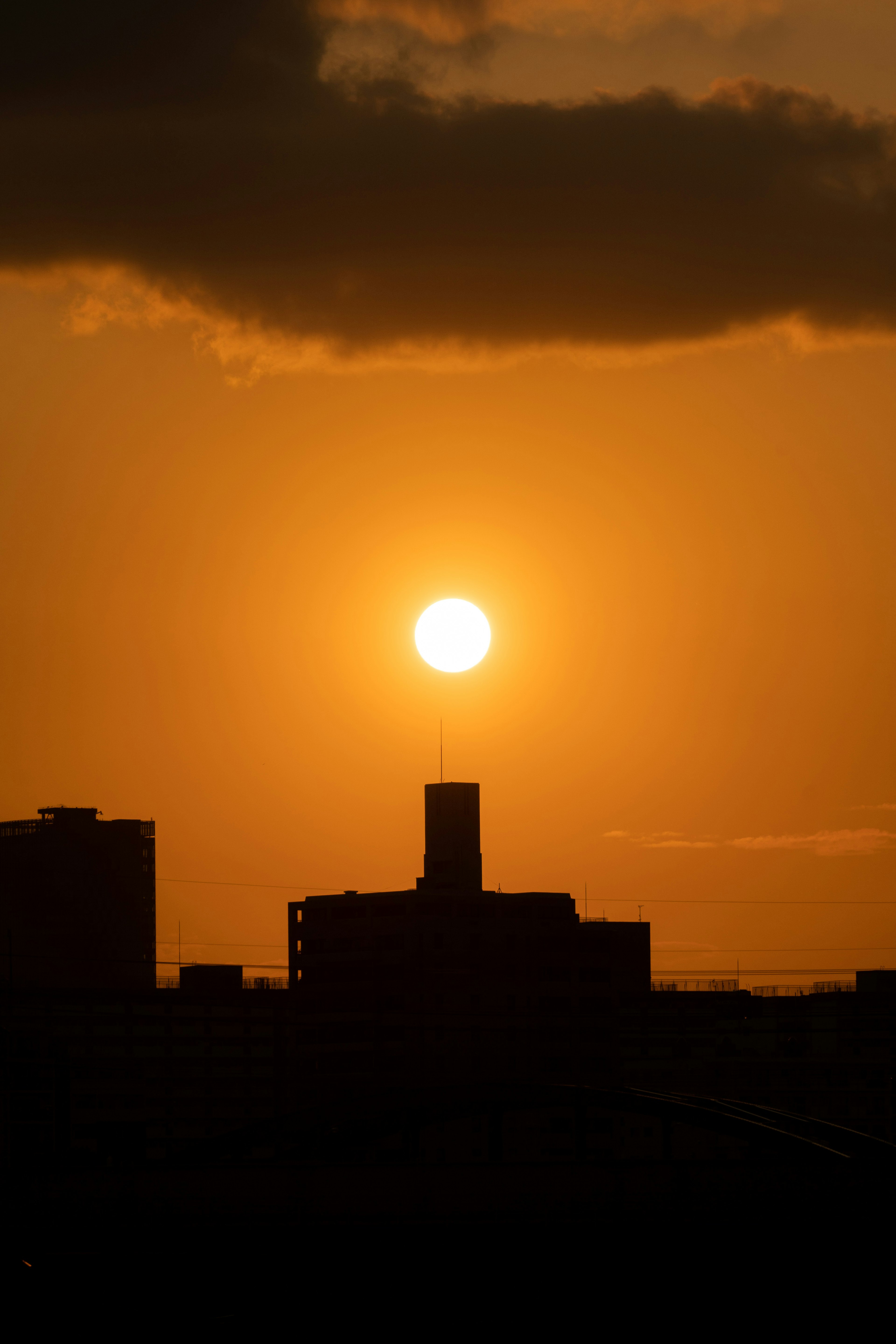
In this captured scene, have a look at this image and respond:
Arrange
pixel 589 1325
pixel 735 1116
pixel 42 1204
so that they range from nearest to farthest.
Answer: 1. pixel 589 1325
2. pixel 42 1204
3. pixel 735 1116

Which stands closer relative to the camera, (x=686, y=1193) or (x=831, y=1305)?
(x=831, y=1305)

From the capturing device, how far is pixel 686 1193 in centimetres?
8412

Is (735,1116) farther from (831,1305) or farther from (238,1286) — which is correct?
(238,1286)

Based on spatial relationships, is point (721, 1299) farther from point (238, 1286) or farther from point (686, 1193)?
point (238, 1286)

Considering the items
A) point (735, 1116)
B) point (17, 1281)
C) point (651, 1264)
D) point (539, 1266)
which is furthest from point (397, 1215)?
point (735, 1116)

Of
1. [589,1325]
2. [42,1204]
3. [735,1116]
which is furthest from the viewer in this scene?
[735,1116]

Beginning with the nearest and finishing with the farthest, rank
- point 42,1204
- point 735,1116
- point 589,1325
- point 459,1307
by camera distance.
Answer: point 589,1325
point 459,1307
point 42,1204
point 735,1116

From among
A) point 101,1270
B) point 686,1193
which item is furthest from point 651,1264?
point 101,1270

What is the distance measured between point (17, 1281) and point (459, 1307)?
19.5 metres

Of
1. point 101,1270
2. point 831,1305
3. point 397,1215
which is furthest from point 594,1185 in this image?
point 101,1270

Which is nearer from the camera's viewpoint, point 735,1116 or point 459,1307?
point 459,1307

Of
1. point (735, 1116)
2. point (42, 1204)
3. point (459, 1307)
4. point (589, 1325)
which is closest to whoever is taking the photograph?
point (589, 1325)

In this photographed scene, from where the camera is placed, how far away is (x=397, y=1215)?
82812 millimetres

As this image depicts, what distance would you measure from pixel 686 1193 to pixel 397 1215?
1454 centimetres
